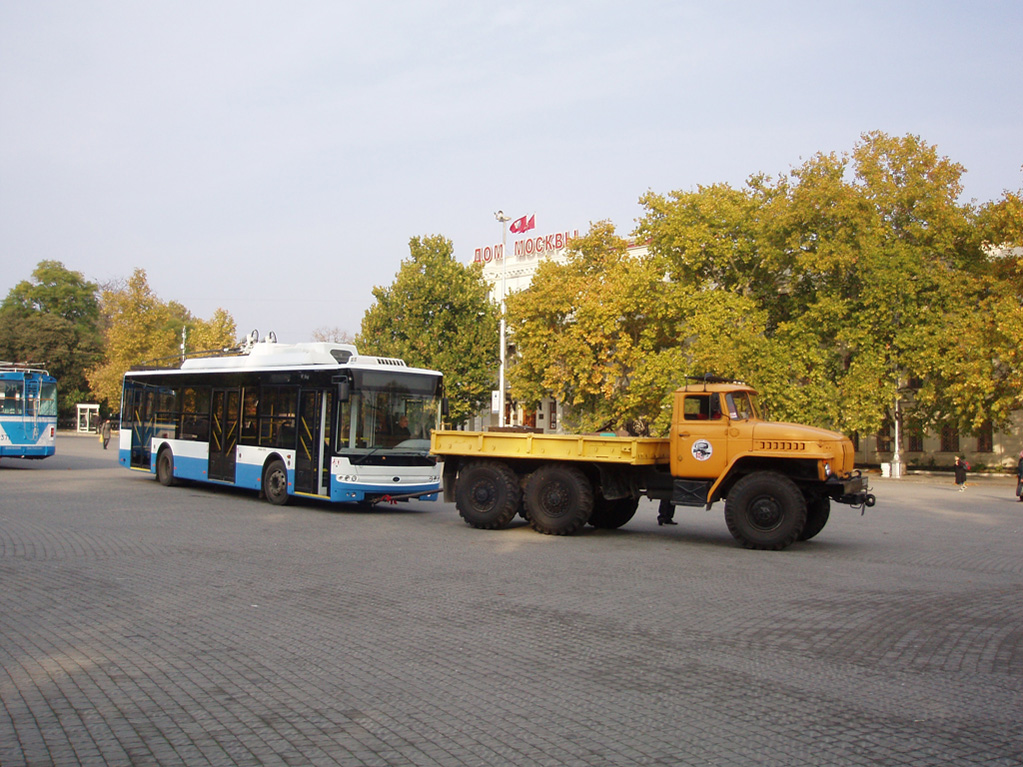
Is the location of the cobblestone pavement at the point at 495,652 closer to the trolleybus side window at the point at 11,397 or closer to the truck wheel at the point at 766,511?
the truck wheel at the point at 766,511

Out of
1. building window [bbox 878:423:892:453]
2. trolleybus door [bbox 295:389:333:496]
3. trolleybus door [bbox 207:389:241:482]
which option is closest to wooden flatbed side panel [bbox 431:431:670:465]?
trolleybus door [bbox 295:389:333:496]

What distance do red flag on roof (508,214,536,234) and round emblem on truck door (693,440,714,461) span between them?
5105 centimetres

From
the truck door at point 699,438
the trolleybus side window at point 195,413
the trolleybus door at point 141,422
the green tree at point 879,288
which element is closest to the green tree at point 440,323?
the green tree at point 879,288

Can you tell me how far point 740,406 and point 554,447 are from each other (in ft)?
10.1

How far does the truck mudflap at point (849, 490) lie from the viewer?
1362cm

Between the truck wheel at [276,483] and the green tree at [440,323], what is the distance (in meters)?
33.2

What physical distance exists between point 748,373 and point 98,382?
53990mm

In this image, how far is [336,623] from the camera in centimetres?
794

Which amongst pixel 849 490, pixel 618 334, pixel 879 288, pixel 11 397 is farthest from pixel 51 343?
pixel 849 490

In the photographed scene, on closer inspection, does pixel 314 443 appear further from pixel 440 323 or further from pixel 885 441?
pixel 885 441

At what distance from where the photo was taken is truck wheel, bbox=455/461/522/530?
51.1ft

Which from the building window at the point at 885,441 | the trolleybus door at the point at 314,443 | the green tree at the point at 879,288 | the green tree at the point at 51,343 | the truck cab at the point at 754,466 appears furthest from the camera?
the green tree at the point at 51,343

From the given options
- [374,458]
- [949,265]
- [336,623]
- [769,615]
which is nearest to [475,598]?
[336,623]

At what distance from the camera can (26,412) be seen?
28.5 meters
